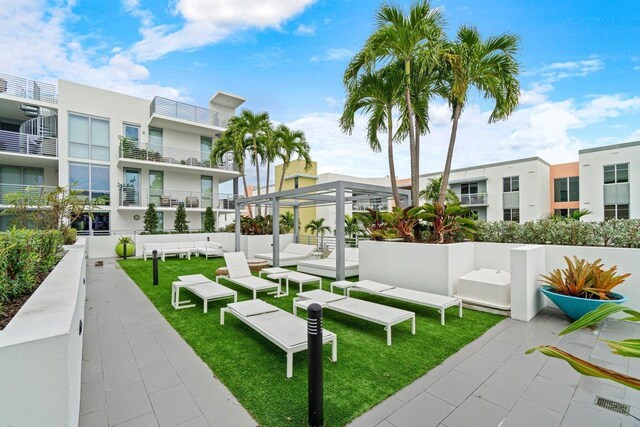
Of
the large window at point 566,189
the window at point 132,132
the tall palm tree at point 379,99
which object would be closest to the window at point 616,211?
the large window at point 566,189

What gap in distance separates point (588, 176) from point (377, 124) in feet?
69.3

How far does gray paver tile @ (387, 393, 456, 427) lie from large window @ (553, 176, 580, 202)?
29.2 m

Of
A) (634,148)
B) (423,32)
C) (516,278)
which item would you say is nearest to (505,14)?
(423,32)

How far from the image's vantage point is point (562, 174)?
25.1 meters

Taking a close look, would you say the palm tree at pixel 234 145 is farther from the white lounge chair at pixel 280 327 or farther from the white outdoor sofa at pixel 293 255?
the white lounge chair at pixel 280 327

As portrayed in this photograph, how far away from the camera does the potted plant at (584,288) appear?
16.8 feet

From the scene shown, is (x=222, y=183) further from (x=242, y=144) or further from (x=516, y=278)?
(x=516, y=278)

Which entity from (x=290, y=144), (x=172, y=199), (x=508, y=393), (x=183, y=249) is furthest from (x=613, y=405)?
(x=172, y=199)

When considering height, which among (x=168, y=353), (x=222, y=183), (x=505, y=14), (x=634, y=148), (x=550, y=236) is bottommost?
(x=168, y=353)

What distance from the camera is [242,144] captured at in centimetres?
1847

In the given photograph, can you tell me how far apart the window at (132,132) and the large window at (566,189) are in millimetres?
33448

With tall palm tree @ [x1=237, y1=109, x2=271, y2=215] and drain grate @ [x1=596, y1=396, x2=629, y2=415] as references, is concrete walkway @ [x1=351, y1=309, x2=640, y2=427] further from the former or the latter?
tall palm tree @ [x1=237, y1=109, x2=271, y2=215]

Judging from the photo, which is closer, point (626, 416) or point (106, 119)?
point (626, 416)

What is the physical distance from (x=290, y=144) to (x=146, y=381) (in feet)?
54.8
